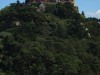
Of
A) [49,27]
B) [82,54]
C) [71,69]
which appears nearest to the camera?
[71,69]

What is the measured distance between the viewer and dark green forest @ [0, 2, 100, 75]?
73312 millimetres

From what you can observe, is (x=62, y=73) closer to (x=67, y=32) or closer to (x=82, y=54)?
(x=82, y=54)

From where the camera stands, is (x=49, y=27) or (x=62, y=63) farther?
(x=49, y=27)

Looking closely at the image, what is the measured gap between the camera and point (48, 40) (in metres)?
80.1

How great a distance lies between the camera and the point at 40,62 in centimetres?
7356

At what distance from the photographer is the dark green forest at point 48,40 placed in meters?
73.3

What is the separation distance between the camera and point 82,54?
7712 cm

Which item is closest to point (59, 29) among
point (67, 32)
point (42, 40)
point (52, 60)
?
point (67, 32)

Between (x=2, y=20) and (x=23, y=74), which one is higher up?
(x=2, y=20)

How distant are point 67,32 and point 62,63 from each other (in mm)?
13966


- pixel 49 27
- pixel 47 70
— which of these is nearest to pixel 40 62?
pixel 47 70

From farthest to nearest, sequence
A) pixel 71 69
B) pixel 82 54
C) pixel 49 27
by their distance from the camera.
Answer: pixel 49 27
pixel 82 54
pixel 71 69

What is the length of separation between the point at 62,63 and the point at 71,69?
82.7 inches

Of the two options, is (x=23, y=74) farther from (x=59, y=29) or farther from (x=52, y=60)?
(x=59, y=29)
